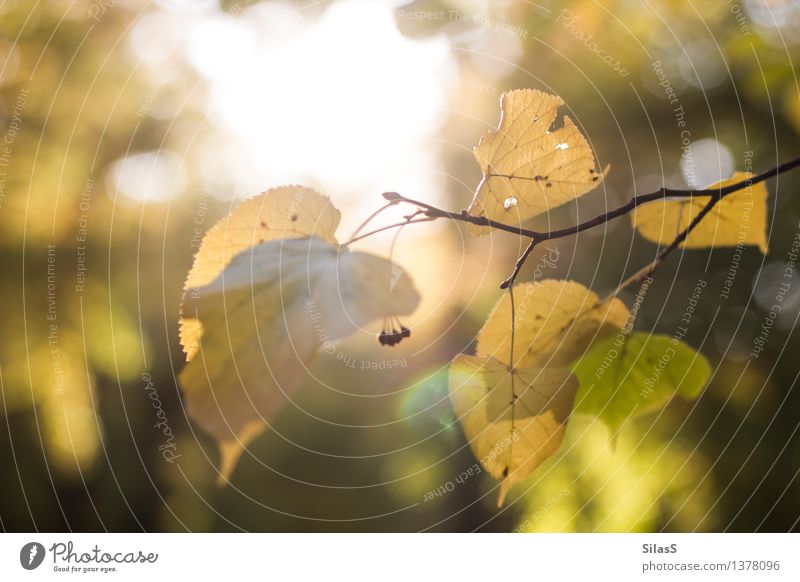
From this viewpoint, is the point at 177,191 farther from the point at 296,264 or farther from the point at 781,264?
the point at 781,264

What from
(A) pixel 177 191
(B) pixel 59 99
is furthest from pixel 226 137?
(B) pixel 59 99
